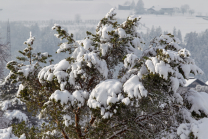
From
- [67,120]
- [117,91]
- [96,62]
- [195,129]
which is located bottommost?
[67,120]

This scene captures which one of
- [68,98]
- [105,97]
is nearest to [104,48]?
[105,97]

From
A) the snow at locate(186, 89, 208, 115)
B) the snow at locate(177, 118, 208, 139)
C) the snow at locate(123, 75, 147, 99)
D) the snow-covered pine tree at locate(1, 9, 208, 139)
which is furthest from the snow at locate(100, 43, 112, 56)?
the snow at locate(177, 118, 208, 139)

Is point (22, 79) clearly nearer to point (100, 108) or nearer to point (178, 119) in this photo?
point (100, 108)

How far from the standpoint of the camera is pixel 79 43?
19.6 ft

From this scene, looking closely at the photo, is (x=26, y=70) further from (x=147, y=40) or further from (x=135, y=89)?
(x=147, y=40)

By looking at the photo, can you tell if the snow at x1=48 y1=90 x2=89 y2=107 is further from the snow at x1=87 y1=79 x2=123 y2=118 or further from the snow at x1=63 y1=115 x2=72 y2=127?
the snow at x1=63 y1=115 x2=72 y2=127

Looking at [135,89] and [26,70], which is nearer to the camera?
[135,89]

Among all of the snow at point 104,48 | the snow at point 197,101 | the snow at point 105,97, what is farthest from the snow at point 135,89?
the snow at point 197,101

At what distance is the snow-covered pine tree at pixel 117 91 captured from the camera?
431cm

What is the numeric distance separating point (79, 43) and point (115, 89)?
216 cm

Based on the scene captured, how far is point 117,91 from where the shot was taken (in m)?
4.46

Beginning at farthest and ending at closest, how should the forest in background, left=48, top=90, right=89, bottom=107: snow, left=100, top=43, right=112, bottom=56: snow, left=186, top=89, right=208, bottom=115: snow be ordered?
the forest in background, left=100, top=43, right=112, bottom=56: snow, left=186, top=89, right=208, bottom=115: snow, left=48, top=90, right=89, bottom=107: snow

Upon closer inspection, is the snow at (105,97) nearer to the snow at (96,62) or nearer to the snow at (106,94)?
the snow at (106,94)

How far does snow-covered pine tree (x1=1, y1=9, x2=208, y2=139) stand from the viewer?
4312mm
